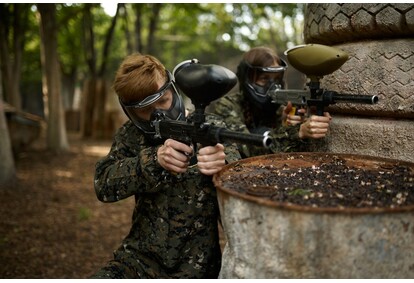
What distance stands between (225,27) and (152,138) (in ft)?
50.8

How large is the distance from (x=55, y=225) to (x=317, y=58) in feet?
15.5

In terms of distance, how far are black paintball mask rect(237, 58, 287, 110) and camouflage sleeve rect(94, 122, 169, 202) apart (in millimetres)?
1095

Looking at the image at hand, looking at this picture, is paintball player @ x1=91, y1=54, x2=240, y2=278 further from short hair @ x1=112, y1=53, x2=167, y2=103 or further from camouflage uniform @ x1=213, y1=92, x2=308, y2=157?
camouflage uniform @ x1=213, y1=92, x2=308, y2=157

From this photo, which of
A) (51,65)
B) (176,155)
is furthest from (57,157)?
(176,155)

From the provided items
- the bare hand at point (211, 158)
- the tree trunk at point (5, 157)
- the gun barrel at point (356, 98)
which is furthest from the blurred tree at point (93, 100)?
the bare hand at point (211, 158)

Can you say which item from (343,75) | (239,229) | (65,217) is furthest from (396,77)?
(65,217)

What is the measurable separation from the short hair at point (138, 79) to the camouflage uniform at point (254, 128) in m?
0.71

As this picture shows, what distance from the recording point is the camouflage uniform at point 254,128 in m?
2.68

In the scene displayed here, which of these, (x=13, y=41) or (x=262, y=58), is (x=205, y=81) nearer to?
(x=262, y=58)

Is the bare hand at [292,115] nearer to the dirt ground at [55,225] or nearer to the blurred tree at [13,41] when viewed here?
the dirt ground at [55,225]

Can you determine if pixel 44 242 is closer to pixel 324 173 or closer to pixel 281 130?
pixel 281 130

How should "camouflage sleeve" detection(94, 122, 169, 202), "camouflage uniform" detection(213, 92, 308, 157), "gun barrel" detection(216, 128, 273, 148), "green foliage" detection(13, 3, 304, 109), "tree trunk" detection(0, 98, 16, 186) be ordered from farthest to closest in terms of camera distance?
"green foliage" detection(13, 3, 304, 109) < "tree trunk" detection(0, 98, 16, 186) < "camouflage uniform" detection(213, 92, 308, 157) < "camouflage sleeve" detection(94, 122, 169, 202) < "gun barrel" detection(216, 128, 273, 148)

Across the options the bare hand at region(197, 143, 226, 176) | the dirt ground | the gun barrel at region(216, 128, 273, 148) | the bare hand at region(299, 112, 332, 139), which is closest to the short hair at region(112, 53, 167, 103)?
the bare hand at region(197, 143, 226, 176)

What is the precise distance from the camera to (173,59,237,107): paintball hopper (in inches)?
68.8
